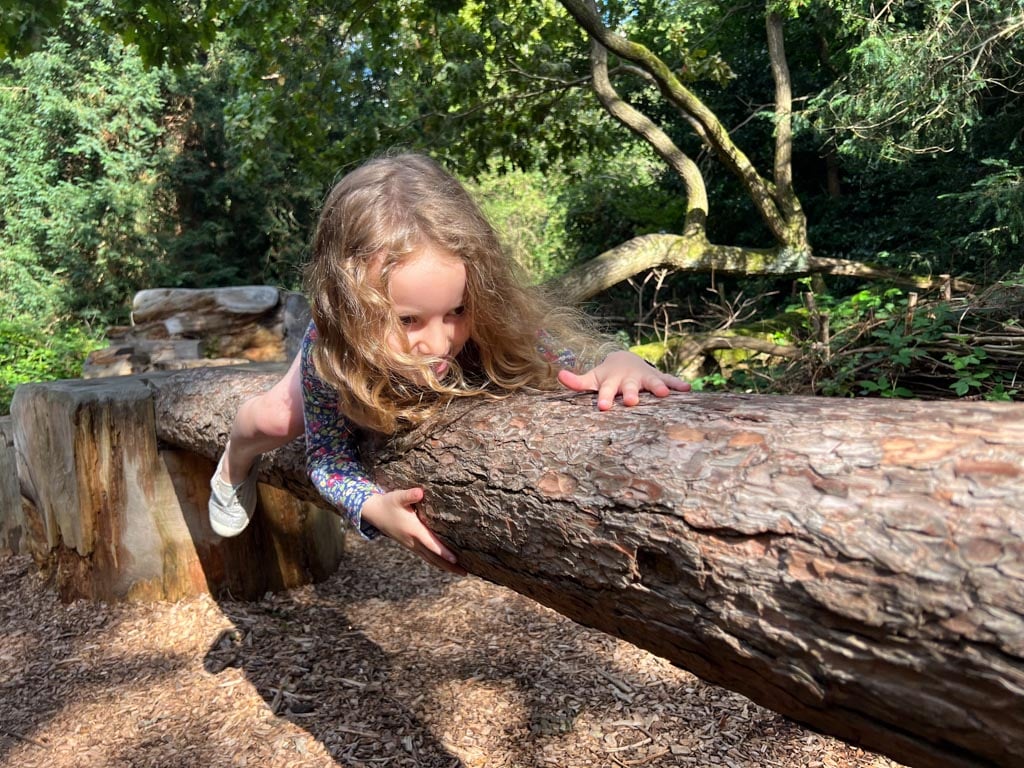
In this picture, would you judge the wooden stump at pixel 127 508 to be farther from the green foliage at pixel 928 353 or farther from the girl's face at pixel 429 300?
the green foliage at pixel 928 353

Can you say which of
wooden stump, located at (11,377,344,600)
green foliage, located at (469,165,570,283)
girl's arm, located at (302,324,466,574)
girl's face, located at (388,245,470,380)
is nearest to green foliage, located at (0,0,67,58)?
wooden stump, located at (11,377,344,600)

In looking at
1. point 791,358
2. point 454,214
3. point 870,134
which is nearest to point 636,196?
point 870,134

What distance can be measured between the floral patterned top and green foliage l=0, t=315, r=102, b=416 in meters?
9.19

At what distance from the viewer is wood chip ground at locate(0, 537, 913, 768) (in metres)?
2.22

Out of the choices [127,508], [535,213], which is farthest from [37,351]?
[127,508]

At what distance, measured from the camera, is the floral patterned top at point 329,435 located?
174 centimetres

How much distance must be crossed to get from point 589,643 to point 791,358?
10.8 feet

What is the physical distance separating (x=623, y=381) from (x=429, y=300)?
1.48ft

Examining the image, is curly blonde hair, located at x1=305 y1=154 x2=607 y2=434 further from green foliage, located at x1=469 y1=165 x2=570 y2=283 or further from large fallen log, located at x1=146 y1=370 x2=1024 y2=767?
green foliage, located at x1=469 y1=165 x2=570 y2=283

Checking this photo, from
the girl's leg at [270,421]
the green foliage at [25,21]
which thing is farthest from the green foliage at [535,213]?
the girl's leg at [270,421]

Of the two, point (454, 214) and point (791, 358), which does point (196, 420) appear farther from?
point (791, 358)

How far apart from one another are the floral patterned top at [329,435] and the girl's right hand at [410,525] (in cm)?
14

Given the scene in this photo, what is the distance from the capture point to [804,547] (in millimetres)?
854

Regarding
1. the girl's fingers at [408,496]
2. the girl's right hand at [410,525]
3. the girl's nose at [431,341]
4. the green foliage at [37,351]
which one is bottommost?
the green foliage at [37,351]
